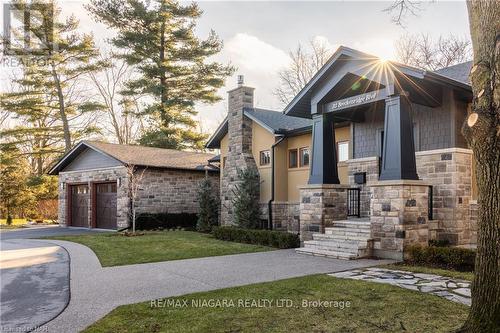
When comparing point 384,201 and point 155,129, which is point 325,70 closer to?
point 384,201

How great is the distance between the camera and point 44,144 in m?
31.5

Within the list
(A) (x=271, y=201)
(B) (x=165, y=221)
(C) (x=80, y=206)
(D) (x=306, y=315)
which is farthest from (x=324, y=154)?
(C) (x=80, y=206)

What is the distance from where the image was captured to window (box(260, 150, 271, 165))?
55.8ft

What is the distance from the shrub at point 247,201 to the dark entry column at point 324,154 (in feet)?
15.3

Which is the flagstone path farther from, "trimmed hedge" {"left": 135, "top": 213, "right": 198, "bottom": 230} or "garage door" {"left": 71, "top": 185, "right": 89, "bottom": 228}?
"garage door" {"left": 71, "top": 185, "right": 89, "bottom": 228}

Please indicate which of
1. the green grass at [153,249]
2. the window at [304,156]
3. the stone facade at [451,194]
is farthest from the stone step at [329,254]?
the window at [304,156]

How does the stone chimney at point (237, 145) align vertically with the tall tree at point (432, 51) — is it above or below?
below

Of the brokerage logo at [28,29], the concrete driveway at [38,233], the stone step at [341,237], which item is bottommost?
the concrete driveway at [38,233]

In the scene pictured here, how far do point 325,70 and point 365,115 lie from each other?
8.59 ft

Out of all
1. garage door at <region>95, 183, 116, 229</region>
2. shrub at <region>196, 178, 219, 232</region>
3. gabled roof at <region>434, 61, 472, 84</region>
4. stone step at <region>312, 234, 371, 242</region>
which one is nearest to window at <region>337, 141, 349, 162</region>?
gabled roof at <region>434, 61, 472, 84</region>

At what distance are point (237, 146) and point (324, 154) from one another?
21.3 feet

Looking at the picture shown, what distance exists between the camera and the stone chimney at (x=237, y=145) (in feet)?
57.1

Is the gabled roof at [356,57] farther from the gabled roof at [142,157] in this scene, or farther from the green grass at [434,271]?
the gabled roof at [142,157]

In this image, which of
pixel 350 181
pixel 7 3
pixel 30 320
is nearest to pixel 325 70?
pixel 350 181
